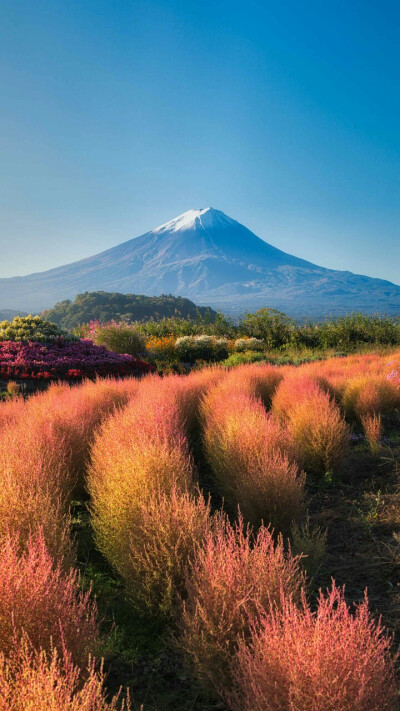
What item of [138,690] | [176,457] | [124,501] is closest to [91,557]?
[124,501]

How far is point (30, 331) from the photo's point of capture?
12.2 m

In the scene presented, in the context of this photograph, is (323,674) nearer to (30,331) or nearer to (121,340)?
(30,331)

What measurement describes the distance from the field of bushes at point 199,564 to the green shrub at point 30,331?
650cm

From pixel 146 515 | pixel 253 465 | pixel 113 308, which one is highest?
pixel 113 308

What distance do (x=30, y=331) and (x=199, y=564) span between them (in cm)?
1088

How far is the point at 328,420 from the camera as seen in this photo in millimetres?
4992

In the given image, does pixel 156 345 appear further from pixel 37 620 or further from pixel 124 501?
pixel 37 620

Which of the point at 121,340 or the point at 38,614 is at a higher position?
the point at 121,340

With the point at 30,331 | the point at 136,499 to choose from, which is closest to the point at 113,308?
the point at 30,331

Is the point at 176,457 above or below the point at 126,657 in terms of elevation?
above

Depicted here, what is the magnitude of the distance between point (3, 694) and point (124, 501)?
155 centimetres

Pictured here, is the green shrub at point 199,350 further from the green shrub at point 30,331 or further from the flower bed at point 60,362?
the green shrub at point 30,331

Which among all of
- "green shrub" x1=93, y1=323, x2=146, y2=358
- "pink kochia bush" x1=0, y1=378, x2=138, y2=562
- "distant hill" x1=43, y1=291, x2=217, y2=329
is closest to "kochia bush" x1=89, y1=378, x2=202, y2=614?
"pink kochia bush" x1=0, y1=378, x2=138, y2=562

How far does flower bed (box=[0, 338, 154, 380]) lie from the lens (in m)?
9.91
